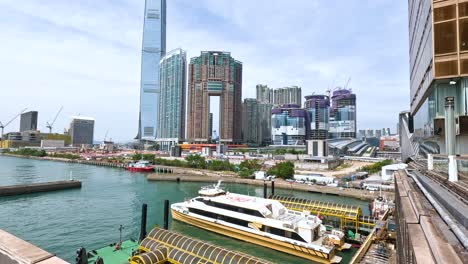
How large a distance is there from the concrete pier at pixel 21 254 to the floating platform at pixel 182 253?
14.9 metres

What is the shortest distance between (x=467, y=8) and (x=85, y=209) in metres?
49.5

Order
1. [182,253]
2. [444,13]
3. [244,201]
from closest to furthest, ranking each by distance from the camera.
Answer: [444,13] < [182,253] < [244,201]

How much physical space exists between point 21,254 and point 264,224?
2350 centimetres

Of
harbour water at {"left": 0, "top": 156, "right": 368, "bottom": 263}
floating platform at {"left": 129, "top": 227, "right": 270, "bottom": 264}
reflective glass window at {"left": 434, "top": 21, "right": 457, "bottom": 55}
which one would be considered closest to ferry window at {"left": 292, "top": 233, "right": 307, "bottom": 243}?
harbour water at {"left": 0, "top": 156, "right": 368, "bottom": 263}

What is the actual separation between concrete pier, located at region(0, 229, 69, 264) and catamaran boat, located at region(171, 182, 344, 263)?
22437 millimetres

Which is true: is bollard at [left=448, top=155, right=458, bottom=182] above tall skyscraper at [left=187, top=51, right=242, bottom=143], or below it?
below

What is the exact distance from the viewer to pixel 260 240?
2553 centimetres

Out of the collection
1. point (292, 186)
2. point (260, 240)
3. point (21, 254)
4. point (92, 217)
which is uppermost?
point (21, 254)

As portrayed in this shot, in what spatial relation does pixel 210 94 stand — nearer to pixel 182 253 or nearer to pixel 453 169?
pixel 182 253

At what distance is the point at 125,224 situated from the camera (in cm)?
3291

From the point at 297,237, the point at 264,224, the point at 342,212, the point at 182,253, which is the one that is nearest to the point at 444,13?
the point at 297,237

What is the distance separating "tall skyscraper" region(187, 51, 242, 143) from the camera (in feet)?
611

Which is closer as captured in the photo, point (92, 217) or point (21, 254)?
point (21, 254)

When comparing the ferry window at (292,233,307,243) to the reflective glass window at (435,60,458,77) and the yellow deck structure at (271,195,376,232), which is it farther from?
the reflective glass window at (435,60,458,77)
